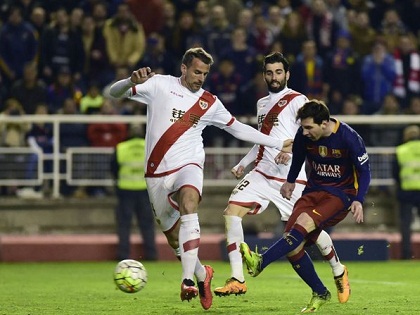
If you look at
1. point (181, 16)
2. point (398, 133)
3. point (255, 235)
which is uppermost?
point (181, 16)

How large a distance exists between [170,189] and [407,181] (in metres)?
9.31

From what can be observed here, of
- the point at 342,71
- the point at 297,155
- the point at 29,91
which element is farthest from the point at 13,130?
the point at 297,155

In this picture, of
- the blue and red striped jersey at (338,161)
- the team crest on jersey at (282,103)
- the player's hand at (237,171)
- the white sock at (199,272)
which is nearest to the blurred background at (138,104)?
the team crest on jersey at (282,103)

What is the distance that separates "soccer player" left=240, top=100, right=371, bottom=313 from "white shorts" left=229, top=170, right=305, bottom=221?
127cm

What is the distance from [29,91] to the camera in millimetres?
21109

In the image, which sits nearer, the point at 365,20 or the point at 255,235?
the point at 255,235

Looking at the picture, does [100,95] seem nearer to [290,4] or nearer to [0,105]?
[0,105]

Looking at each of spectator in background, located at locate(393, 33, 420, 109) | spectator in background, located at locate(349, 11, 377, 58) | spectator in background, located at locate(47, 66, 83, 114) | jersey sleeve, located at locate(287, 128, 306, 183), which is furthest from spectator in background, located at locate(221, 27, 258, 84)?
jersey sleeve, located at locate(287, 128, 306, 183)

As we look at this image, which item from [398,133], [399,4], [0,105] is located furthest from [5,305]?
[399,4]

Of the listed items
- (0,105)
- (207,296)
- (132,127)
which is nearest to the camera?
(207,296)

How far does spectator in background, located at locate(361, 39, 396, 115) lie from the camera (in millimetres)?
22625

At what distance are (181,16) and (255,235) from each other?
4741 millimetres

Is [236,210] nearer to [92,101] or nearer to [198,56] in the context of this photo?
[198,56]

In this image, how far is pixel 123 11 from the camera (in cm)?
2203
